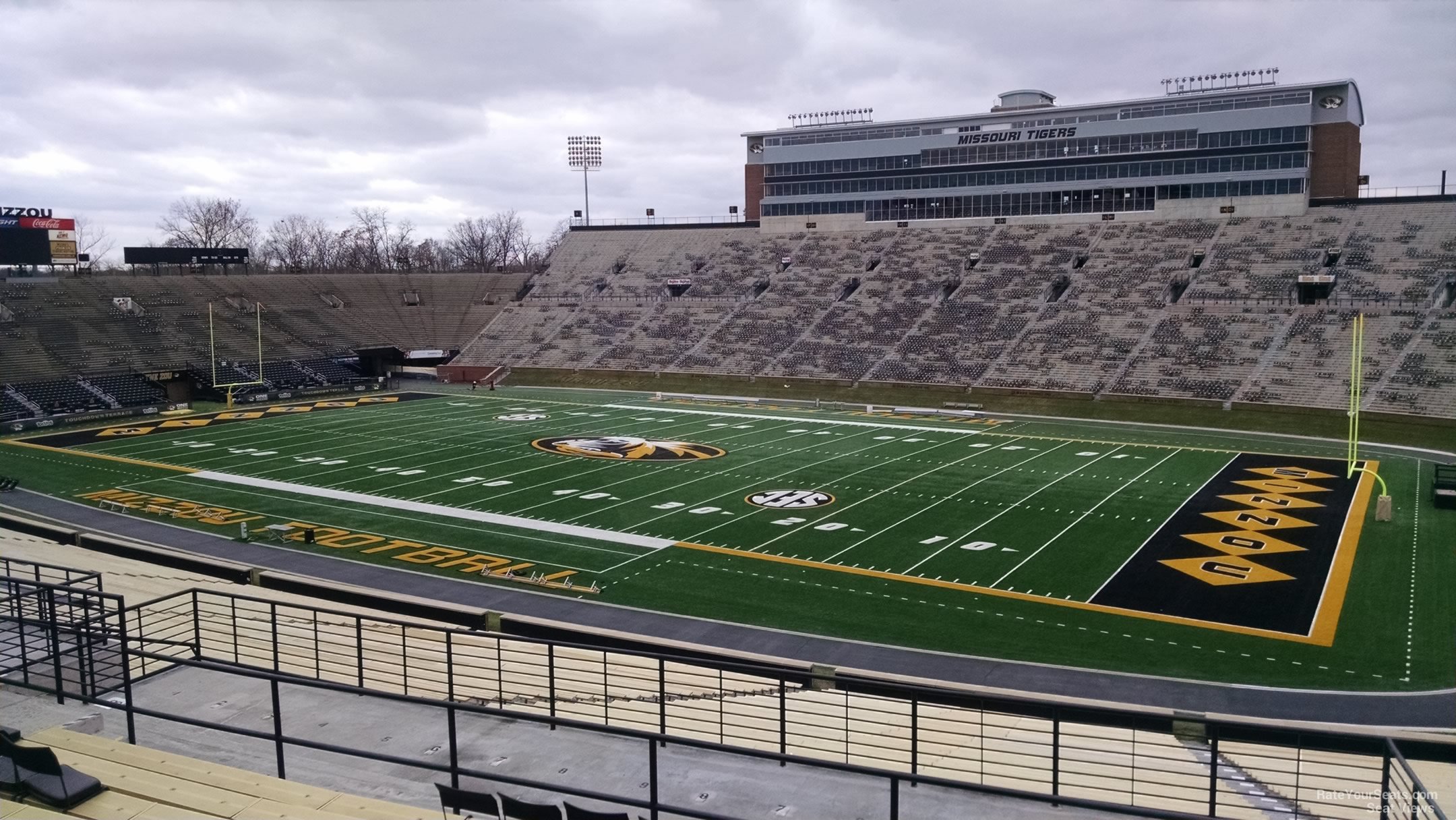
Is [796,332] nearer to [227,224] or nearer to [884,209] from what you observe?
[884,209]

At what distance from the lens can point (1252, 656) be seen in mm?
16688

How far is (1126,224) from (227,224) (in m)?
95.3

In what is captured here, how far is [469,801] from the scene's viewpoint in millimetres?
6188

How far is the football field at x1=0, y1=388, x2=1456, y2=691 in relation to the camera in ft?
58.9

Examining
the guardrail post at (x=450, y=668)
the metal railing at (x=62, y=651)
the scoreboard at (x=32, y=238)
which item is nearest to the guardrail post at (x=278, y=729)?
the guardrail post at (x=450, y=668)

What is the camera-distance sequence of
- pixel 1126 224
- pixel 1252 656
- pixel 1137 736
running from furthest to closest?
pixel 1126 224 → pixel 1252 656 → pixel 1137 736

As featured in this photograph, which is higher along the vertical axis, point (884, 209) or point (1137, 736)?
point (884, 209)

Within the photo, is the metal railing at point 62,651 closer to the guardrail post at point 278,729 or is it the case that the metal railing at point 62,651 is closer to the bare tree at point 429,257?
the guardrail post at point 278,729

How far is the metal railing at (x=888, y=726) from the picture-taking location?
25.1 feet

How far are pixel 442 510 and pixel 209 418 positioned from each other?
76.1ft

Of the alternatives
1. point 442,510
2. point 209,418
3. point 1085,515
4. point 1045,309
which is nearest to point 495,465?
point 442,510

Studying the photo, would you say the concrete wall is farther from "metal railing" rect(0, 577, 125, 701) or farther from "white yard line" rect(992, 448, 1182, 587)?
"metal railing" rect(0, 577, 125, 701)

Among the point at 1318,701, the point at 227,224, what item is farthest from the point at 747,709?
the point at 227,224

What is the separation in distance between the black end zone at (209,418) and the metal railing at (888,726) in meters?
28.9
